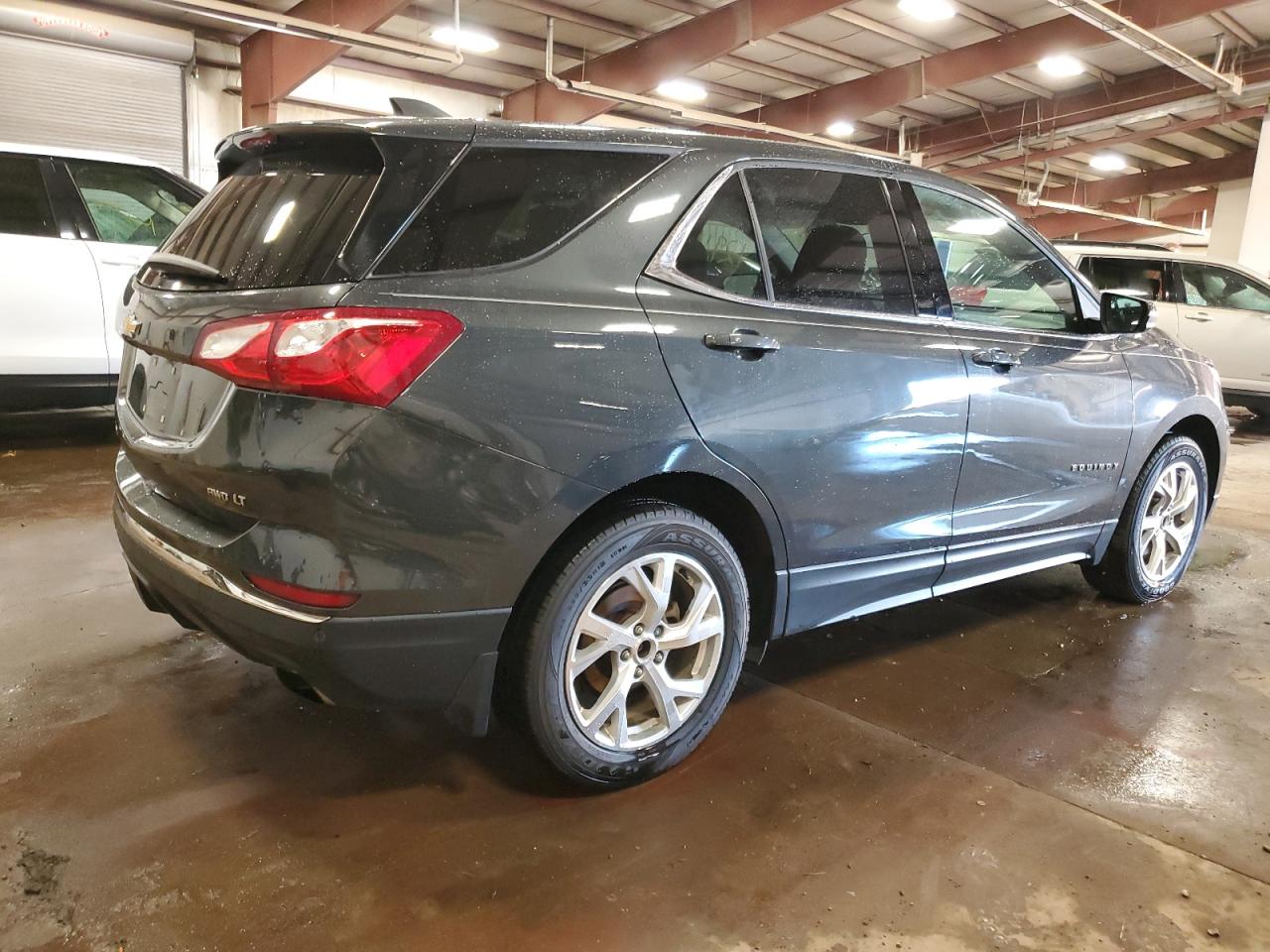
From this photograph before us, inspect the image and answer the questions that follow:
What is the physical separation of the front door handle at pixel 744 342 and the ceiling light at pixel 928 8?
9.15 metres

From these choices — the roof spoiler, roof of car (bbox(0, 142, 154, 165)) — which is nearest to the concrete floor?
the roof spoiler

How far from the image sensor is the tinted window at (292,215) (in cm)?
177

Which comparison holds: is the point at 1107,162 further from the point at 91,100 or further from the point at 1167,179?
the point at 91,100

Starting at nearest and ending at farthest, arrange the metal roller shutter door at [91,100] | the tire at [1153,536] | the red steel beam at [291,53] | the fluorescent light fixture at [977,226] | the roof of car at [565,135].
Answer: the roof of car at [565,135] → the fluorescent light fixture at [977,226] → the tire at [1153,536] → the red steel beam at [291,53] → the metal roller shutter door at [91,100]

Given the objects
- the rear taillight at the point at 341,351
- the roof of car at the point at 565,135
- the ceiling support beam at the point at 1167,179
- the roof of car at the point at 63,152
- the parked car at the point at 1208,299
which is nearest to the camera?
the rear taillight at the point at 341,351

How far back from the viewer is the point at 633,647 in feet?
6.75

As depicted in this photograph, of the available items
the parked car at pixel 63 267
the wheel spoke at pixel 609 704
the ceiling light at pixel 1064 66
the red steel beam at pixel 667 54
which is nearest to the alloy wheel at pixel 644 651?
the wheel spoke at pixel 609 704

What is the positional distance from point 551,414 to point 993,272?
71.0 inches

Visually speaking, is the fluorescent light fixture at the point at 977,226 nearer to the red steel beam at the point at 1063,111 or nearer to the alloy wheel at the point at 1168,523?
the alloy wheel at the point at 1168,523

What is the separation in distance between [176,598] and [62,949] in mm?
643

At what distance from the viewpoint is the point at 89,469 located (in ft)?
16.4

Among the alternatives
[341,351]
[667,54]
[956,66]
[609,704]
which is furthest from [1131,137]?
[341,351]

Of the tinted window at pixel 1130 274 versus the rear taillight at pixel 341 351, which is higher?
the tinted window at pixel 1130 274

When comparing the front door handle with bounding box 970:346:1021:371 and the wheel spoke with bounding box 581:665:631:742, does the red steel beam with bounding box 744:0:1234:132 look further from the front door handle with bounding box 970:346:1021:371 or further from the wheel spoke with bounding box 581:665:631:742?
the wheel spoke with bounding box 581:665:631:742
